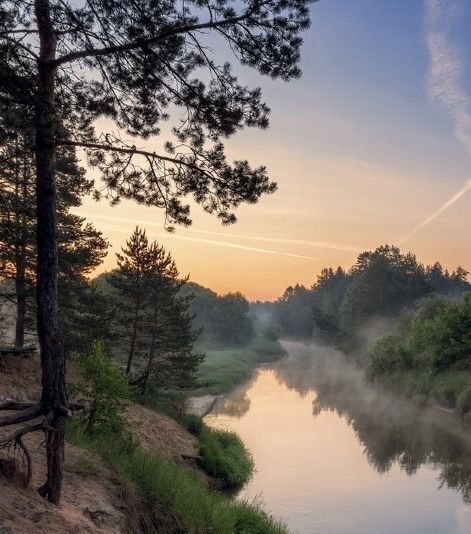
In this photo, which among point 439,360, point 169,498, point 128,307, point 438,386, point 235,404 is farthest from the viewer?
point 235,404

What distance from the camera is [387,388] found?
1922 inches

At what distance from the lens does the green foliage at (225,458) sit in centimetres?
2239

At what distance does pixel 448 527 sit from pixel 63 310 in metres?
20.9

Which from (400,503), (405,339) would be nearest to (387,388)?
(405,339)

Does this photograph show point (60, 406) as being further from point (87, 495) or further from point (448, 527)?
point (448, 527)

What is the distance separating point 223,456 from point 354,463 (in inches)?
288

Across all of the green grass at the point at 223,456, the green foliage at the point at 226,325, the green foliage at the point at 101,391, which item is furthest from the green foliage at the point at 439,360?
the green foliage at the point at 226,325

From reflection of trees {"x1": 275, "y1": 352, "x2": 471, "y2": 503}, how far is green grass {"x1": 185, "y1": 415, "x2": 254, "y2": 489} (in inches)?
273

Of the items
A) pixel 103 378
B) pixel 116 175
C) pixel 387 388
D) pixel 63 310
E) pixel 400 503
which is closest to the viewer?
pixel 116 175

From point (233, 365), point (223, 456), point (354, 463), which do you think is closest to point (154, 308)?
point (223, 456)

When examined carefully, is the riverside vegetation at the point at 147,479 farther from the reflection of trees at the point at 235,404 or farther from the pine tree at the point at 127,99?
the reflection of trees at the point at 235,404

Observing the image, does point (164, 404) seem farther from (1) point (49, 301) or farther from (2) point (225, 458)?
(1) point (49, 301)

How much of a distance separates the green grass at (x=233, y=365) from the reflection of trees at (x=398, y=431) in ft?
25.9

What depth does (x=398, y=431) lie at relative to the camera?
3309cm
